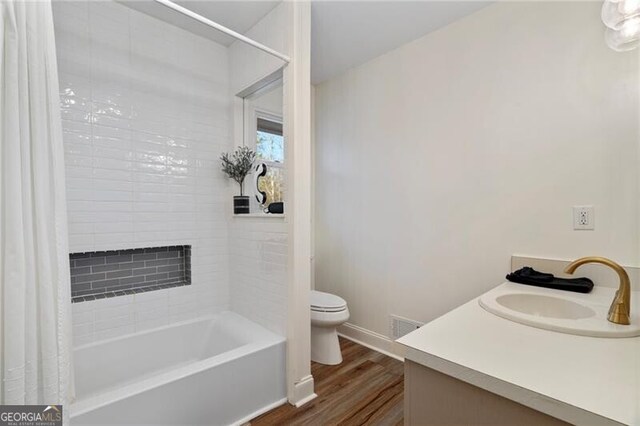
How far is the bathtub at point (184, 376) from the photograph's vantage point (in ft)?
4.25

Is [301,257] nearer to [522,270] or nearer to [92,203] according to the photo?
[522,270]

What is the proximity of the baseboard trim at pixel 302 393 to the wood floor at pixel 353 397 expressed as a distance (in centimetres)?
3

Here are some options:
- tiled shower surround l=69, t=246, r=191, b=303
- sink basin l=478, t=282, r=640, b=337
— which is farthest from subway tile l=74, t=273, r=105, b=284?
sink basin l=478, t=282, r=640, b=337

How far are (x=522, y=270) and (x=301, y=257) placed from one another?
47.8 inches

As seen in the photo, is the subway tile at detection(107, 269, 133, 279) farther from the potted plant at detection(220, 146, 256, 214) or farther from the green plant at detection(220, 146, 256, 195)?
the green plant at detection(220, 146, 256, 195)

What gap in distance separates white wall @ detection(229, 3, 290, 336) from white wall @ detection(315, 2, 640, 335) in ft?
2.91

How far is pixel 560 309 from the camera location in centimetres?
129

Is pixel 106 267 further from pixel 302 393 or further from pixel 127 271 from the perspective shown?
pixel 302 393

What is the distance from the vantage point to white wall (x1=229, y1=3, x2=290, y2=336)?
1855mm

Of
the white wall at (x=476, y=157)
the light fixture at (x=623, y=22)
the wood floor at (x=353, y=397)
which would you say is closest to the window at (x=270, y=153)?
the white wall at (x=476, y=157)

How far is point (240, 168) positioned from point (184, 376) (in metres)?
1.45

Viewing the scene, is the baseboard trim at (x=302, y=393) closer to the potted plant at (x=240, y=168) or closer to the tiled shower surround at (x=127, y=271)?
the tiled shower surround at (x=127, y=271)

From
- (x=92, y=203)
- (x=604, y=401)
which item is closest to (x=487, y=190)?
(x=604, y=401)

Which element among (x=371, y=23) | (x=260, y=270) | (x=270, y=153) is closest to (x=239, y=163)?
(x=270, y=153)
